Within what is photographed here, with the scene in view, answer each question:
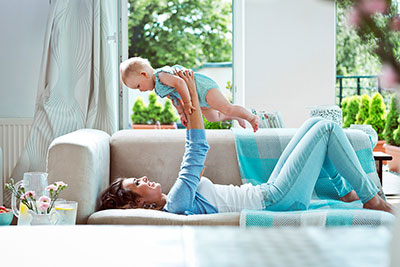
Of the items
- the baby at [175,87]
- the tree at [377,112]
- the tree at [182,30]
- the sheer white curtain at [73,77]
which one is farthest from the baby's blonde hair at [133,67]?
the tree at [182,30]

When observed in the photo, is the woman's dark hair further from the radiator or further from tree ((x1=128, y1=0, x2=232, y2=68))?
tree ((x1=128, y1=0, x2=232, y2=68))

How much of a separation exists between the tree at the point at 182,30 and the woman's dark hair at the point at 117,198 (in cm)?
596

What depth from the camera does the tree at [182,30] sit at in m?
7.94

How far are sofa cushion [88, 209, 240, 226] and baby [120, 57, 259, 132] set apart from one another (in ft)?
1.67

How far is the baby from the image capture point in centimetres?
220

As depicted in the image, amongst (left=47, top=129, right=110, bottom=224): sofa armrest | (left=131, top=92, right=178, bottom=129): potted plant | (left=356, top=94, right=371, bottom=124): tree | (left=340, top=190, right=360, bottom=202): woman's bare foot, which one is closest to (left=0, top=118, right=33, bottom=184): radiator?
(left=47, top=129, right=110, bottom=224): sofa armrest

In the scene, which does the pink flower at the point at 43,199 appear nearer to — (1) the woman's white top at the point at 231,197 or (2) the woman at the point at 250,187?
(2) the woman at the point at 250,187

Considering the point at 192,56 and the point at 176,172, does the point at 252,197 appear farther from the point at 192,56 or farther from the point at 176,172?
the point at 192,56

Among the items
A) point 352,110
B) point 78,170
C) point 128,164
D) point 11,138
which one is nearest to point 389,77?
point 78,170

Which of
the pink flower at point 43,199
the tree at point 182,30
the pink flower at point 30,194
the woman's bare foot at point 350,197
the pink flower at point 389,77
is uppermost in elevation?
the tree at point 182,30

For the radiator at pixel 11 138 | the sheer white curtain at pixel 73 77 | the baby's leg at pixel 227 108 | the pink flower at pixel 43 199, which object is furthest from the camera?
the radiator at pixel 11 138

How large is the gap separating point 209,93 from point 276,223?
78 cm

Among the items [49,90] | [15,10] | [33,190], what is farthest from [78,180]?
[15,10]

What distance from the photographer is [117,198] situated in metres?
2.13
